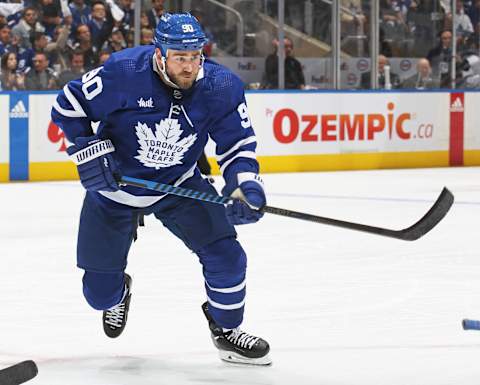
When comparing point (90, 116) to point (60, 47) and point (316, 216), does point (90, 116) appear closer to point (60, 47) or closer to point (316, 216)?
point (316, 216)

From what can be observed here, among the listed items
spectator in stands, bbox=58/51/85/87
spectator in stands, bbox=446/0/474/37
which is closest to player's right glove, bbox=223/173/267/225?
spectator in stands, bbox=58/51/85/87

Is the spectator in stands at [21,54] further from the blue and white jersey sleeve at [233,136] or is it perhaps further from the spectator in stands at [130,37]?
the blue and white jersey sleeve at [233,136]

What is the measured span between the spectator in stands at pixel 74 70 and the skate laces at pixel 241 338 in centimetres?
648

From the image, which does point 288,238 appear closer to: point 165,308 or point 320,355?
point 165,308

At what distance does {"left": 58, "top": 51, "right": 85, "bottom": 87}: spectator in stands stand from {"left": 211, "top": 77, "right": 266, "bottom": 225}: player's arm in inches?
255

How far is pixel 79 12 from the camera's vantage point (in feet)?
32.2

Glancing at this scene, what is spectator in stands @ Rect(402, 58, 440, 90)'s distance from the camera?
1166cm

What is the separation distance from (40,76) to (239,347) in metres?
6.53

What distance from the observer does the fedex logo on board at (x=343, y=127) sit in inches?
416

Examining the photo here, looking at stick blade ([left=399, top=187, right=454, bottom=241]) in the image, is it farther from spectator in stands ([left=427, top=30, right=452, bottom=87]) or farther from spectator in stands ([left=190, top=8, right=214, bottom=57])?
spectator in stands ([left=427, top=30, right=452, bottom=87])

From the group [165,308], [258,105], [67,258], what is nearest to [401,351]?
[165,308]

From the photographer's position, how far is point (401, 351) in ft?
11.7

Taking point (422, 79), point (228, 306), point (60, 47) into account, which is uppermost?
point (60, 47)

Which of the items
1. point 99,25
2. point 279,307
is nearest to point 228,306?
point 279,307
